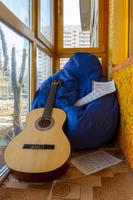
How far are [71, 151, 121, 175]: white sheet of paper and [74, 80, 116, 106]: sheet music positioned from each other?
0.45m

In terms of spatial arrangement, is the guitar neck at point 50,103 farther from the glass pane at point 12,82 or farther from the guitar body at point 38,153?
the glass pane at point 12,82

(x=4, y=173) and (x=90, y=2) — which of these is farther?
(x=90, y=2)

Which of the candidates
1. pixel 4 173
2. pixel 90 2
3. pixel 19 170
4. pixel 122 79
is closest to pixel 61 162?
pixel 19 170

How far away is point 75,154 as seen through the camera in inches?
69.1

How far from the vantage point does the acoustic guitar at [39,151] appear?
1195 millimetres

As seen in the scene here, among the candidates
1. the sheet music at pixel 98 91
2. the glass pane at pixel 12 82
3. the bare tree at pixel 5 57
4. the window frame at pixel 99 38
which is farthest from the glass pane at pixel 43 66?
the bare tree at pixel 5 57

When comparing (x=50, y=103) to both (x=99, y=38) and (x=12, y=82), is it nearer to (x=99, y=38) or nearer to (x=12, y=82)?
(x=12, y=82)

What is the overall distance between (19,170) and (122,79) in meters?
1.02

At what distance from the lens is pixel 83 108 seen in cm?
187

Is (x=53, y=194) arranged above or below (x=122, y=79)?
below

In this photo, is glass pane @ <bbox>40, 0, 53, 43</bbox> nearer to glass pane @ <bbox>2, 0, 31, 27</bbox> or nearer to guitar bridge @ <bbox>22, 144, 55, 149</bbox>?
glass pane @ <bbox>2, 0, 31, 27</bbox>

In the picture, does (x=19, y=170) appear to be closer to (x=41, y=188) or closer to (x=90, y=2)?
(x=41, y=188)

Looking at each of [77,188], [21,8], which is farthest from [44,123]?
[21,8]

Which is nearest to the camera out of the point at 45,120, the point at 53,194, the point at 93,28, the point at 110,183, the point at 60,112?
the point at 53,194
